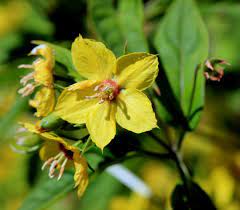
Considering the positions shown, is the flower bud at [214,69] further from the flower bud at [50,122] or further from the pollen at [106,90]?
the flower bud at [50,122]

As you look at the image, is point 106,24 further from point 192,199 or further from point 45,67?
point 192,199

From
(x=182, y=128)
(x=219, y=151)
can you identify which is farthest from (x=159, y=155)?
(x=219, y=151)

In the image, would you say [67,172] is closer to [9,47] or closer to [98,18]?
[98,18]

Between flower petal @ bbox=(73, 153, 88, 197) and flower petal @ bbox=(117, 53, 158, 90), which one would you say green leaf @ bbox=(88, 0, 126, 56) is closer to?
flower petal @ bbox=(117, 53, 158, 90)

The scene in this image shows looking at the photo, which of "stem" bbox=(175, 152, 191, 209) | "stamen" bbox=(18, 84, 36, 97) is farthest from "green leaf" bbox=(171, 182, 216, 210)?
"stamen" bbox=(18, 84, 36, 97)

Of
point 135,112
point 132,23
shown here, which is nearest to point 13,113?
point 132,23

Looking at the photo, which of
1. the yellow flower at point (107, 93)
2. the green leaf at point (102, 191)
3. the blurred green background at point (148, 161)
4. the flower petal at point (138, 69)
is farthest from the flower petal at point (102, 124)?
the green leaf at point (102, 191)
